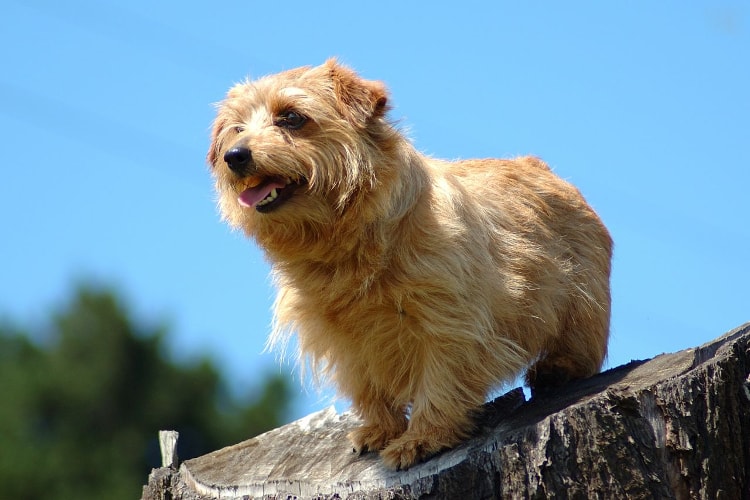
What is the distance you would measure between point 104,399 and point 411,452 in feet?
82.4

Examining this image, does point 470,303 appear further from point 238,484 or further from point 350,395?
point 238,484

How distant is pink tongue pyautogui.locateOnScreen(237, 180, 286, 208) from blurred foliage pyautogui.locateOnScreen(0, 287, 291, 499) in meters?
21.6

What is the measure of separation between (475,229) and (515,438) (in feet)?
4.89

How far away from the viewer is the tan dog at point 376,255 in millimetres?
5754

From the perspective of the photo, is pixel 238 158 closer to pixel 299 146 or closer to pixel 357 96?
pixel 299 146

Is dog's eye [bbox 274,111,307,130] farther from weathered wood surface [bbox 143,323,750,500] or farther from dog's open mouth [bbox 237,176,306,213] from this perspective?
weathered wood surface [bbox 143,323,750,500]

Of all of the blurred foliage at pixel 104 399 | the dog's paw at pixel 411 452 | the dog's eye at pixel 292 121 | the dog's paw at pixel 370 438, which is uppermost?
the blurred foliage at pixel 104 399

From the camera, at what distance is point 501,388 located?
6270mm

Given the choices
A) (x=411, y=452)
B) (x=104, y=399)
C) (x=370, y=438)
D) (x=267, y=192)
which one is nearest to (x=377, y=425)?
(x=370, y=438)

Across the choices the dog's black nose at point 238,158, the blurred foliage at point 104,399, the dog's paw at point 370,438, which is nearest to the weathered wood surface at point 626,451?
the dog's paw at point 370,438

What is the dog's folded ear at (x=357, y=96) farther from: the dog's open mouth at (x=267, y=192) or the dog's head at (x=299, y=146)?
the dog's open mouth at (x=267, y=192)

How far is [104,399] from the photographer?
2927cm

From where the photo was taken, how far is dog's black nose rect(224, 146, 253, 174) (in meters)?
5.62

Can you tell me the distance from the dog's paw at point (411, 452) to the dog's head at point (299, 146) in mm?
1360
